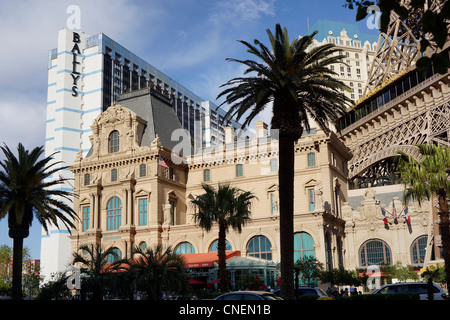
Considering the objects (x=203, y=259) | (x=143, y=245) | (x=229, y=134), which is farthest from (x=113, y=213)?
(x=229, y=134)

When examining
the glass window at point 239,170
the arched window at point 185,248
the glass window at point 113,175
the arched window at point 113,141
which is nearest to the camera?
the arched window at point 185,248

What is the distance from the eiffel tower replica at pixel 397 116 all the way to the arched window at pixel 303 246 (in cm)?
1084

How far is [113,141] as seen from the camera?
5716 centimetres

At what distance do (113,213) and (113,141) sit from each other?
820cm

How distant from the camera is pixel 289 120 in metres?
25.8

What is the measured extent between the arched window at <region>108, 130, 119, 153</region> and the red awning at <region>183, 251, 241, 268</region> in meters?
15.5

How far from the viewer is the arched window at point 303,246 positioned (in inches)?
1854

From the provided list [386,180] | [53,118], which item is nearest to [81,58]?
[53,118]

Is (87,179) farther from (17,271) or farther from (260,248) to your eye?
(17,271)

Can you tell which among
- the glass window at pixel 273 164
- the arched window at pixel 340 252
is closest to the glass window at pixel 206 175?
the glass window at pixel 273 164

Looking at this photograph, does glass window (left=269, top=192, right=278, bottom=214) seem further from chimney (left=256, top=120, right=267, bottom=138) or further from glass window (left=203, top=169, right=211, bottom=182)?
chimney (left=256, top=120, right=267, bottom=138)

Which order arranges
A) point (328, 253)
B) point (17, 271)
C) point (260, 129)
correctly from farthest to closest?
point (260, 129) < point (328, 253) < point (17, 271)

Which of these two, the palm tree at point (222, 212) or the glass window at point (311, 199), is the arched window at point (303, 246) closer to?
the glass window at point (311, 199)
